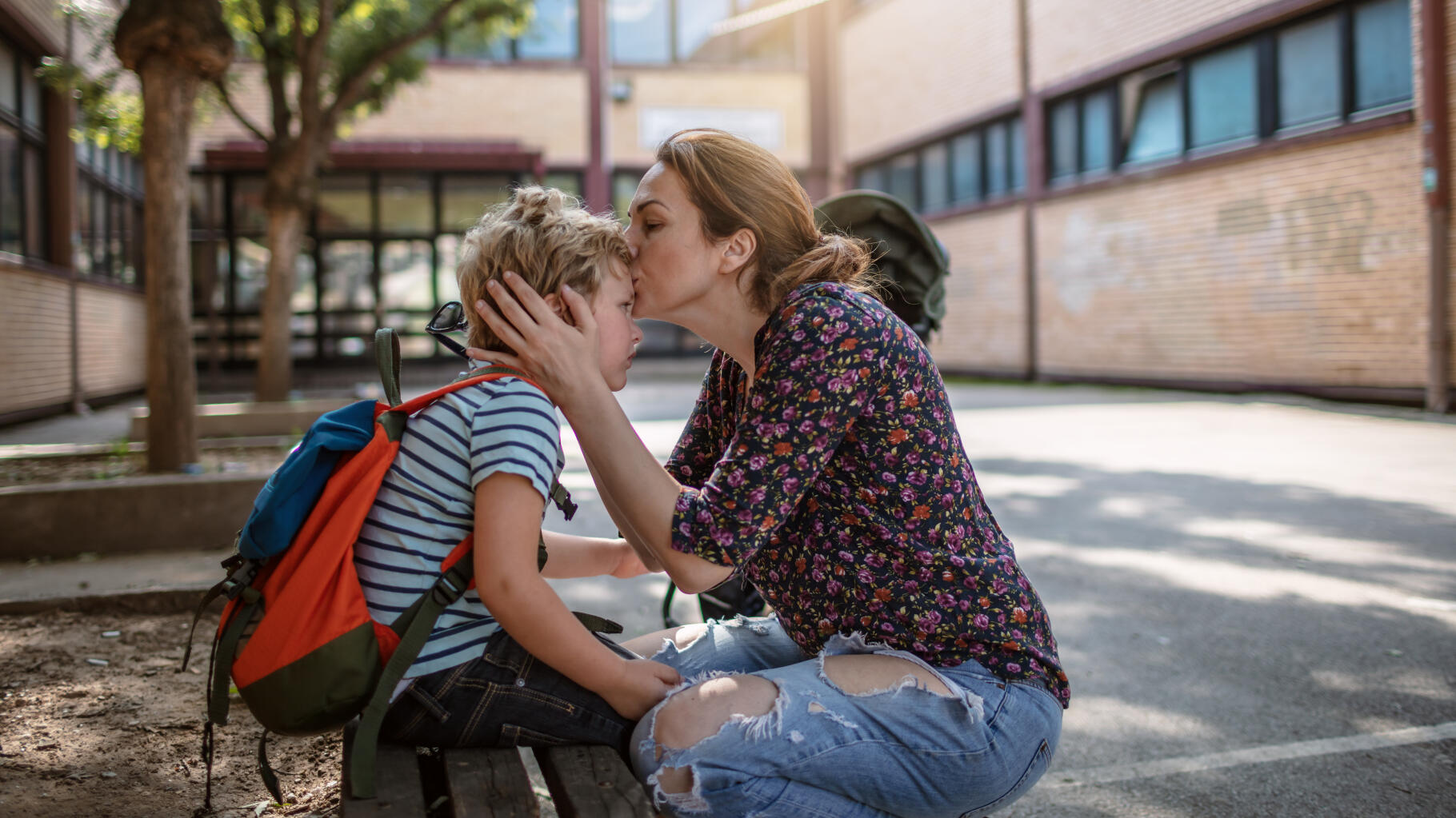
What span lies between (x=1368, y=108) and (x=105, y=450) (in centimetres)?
1342

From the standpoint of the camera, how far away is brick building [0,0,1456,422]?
12336 mm

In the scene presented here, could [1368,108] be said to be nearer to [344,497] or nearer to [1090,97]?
[1090,97]

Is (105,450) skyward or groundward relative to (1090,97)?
groundward

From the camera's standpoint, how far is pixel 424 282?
68.2 ft

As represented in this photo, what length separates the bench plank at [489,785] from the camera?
1.66 m

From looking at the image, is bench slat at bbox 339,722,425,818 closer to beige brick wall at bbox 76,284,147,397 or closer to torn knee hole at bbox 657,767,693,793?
torn knee hole at bbox 657,767,693,793

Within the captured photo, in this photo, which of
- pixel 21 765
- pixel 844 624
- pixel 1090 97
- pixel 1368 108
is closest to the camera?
pixel 844 624

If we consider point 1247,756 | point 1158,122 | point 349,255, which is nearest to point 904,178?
point 1158,122

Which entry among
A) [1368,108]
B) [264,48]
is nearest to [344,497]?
[264,48]

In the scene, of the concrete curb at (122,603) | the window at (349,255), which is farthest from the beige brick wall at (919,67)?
the concrete curb at (122,603)

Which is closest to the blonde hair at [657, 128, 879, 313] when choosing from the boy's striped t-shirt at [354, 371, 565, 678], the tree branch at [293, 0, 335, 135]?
the boy's striped t-shirt at [354, 371, 565, 678]

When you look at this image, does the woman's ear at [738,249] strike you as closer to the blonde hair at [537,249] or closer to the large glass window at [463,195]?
the blonde hair at [537,249]

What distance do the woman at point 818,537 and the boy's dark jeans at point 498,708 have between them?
135mm

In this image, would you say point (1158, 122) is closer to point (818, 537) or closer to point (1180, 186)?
point (1180, 186)
